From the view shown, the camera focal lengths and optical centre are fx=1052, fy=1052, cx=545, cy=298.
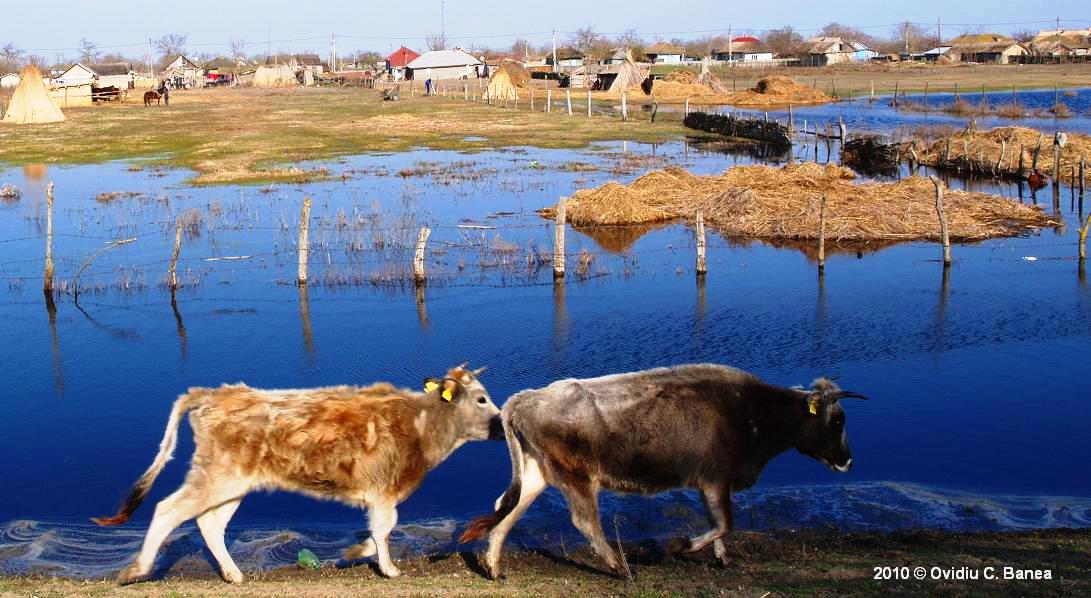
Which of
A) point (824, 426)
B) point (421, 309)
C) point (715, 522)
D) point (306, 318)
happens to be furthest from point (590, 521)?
point (306, 318)

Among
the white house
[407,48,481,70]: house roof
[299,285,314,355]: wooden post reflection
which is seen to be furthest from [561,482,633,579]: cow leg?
[407,48,481,70]: house roof

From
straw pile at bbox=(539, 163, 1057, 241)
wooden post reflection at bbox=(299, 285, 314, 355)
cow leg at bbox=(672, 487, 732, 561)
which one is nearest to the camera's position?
cow leg at bbox=(672, 487, 732, 561)

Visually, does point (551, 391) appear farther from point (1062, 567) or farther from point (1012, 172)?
point (1012, 172)

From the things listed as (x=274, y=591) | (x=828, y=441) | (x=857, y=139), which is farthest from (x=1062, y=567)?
(x=857, y=139)

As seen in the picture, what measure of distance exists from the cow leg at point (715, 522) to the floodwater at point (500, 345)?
148 cm

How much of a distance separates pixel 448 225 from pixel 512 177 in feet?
33.7

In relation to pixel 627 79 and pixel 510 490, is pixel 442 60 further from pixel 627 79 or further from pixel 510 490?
pixel 510 490

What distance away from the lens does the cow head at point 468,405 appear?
8859 mm

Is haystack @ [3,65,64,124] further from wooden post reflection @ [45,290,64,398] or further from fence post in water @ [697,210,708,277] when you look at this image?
fence post in water @ [697,210,708,277]

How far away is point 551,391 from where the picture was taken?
8.55m

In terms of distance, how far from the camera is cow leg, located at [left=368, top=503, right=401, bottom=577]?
27.8 ft

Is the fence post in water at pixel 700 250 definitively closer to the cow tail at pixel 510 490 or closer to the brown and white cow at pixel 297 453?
the brown and white cow at pixel 297 453

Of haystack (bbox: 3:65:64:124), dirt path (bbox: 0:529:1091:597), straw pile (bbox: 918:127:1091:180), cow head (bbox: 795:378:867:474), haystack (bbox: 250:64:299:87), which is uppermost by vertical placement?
haystack (bbox: 250:64:299:87)

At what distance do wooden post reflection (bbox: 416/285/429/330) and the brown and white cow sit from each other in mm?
9487
